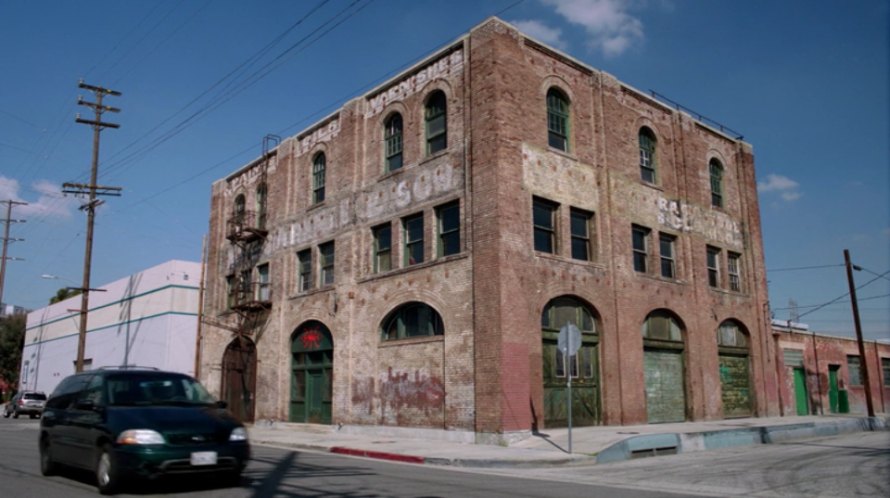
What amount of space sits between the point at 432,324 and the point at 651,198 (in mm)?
9179

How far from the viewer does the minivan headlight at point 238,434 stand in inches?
355

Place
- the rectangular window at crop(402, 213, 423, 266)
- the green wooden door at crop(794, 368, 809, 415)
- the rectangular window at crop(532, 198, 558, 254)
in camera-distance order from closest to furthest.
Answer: the rectangular window at crop(532, 198, 558, 254), the rectangular window at crop(402, 213, 423, 266), the green wooden door at crop(794, 368, 809, 415)

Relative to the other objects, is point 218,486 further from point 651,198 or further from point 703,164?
point 703,164

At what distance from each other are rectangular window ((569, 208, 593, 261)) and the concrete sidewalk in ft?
17.0

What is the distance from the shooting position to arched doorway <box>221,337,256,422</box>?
29.3m

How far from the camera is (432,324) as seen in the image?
20.8 meters

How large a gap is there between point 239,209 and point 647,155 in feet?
59.9

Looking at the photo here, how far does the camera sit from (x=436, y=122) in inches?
870

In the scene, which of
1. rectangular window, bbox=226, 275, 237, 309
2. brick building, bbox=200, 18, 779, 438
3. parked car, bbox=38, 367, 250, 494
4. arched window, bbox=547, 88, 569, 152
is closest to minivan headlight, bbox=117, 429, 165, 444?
parked car, bbox=38, 367, 250, 494

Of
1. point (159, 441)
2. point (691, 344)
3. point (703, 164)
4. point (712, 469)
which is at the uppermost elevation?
point (703, 164)

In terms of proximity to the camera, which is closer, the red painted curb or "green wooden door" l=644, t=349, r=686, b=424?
the red painted curb

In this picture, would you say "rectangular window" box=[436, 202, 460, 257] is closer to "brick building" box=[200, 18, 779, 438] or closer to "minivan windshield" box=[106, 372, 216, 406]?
"brick building" box=[200, 18, 779, 438]

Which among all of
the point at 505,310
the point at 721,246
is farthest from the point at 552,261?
the point at 721,246

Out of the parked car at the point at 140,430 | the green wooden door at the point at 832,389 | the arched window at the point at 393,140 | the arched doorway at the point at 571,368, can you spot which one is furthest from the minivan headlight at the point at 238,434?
the green wooden door at the point at 832,389
